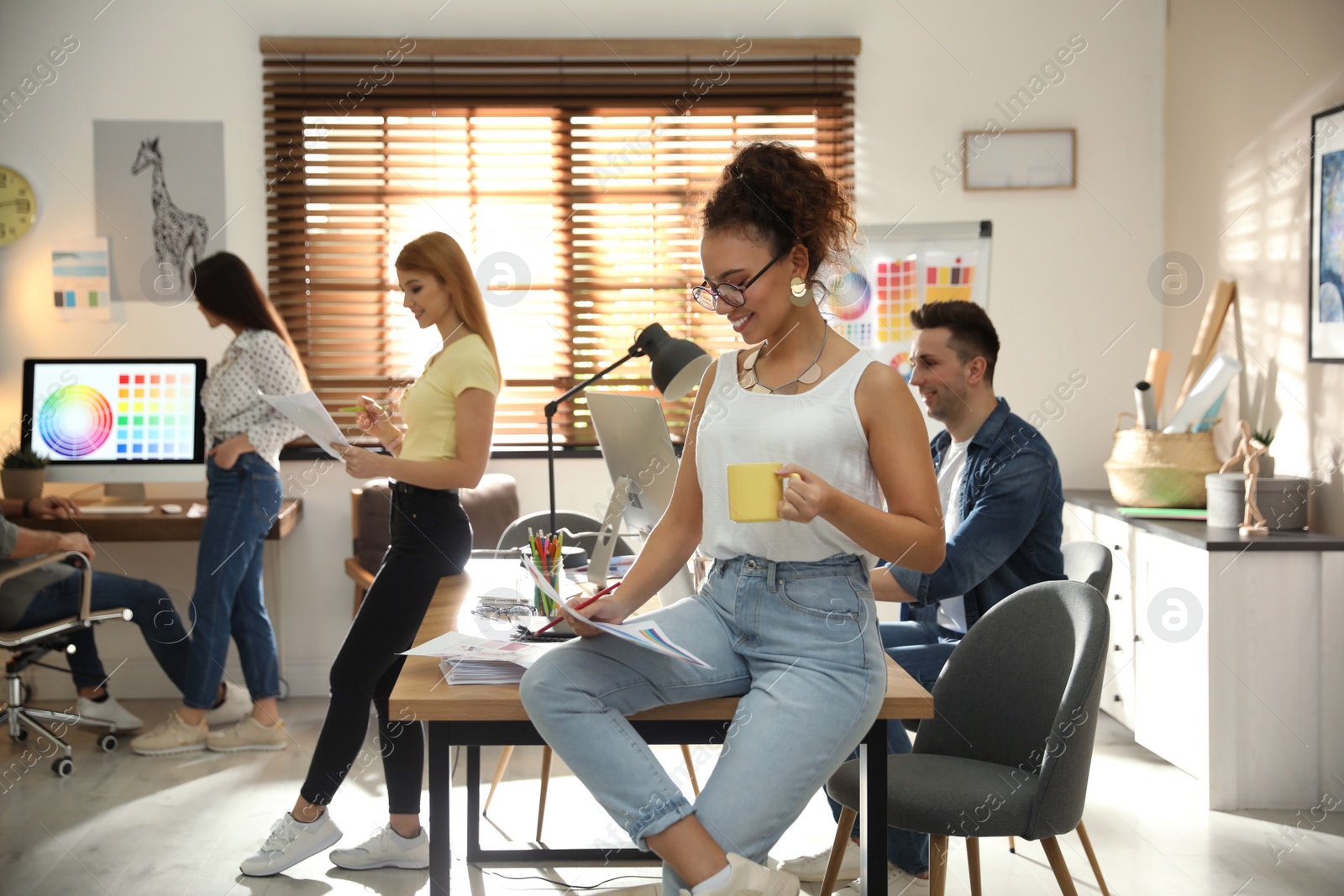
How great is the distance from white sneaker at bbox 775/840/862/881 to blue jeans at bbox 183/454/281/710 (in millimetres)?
2014

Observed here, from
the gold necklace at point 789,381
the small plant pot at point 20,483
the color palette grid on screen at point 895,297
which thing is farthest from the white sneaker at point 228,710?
the gold necklace at point 789,381

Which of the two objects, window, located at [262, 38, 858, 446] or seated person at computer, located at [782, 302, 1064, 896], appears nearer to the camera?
seated person at computer, located at [782, 302, 1064, 896]

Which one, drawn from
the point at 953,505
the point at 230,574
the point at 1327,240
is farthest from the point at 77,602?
the point at 1327,240

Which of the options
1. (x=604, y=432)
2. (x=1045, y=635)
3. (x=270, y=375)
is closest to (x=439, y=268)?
(x=604, y=432)

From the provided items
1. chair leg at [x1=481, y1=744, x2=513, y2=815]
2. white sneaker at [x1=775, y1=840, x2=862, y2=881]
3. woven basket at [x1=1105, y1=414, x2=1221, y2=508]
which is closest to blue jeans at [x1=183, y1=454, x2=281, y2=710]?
chair leg at [x1=481, y1=744, x2=513, y2=815]

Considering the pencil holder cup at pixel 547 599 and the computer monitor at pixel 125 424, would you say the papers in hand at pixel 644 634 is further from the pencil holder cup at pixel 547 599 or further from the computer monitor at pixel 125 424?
the computer monitor at pixel 125 424

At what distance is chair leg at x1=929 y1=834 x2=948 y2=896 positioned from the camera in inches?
75.6

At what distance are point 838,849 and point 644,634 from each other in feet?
2.71

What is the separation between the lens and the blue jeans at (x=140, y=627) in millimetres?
3750

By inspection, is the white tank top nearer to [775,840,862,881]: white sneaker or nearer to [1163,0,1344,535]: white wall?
[775,840,862,881]: white sneaker

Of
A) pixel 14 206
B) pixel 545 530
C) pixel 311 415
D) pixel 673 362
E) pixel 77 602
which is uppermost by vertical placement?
pixel 14 206

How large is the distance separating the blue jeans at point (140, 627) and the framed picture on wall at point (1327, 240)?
12.6 feet

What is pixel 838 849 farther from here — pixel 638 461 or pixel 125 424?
pixel 125 424

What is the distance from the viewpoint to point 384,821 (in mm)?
3064
